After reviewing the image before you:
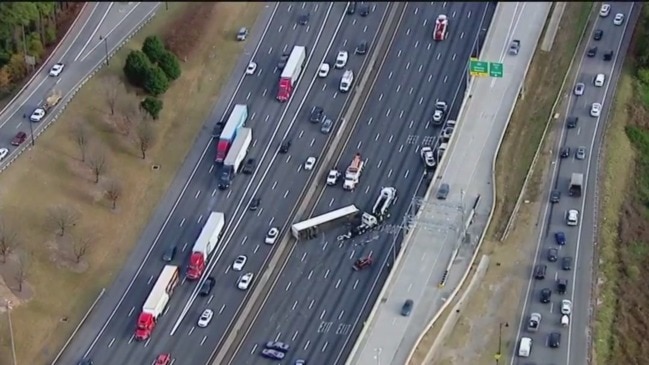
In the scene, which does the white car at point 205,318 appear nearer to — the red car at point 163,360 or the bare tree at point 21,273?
the red car at point 163,360

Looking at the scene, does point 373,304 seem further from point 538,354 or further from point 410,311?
point 538,354

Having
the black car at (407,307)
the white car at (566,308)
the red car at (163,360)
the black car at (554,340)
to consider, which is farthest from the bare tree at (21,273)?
the white car at (566,308)

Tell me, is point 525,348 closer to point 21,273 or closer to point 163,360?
point 163,360

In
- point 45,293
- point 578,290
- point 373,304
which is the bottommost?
point 45,293

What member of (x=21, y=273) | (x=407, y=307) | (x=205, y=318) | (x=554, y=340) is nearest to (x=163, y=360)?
(x=205, y=318)

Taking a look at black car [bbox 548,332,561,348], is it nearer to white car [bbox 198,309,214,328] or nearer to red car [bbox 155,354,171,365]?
white car [bbox 198,309,214,328]

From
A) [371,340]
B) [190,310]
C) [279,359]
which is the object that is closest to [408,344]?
[371,340]
